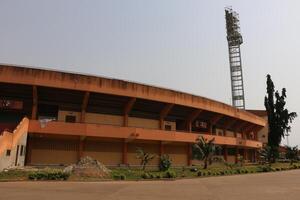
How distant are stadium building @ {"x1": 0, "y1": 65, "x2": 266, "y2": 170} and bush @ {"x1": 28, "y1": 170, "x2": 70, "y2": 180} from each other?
18.1 feet

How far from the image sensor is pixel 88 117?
37.9 m

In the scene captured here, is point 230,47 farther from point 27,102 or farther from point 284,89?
point 27,102

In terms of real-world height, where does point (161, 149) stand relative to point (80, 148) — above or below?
above

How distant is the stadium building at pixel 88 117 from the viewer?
3222 cm

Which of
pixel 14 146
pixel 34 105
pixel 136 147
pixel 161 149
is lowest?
pixel 14 146

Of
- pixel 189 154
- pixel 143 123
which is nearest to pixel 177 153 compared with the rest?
pixel 189 154

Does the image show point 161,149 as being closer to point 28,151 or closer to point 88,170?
point 28,151

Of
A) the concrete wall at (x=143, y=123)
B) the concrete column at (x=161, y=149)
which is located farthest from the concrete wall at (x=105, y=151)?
the concrete column at (x=161, y=149)

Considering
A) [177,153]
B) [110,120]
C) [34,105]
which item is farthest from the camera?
→ [177,153]

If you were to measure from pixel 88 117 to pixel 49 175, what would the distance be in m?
16.8

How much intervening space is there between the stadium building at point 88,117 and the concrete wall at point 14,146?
Answer: 0.32 ft

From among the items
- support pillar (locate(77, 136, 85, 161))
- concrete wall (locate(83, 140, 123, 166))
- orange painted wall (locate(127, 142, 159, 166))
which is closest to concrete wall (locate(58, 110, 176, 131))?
orange painted wall (locate(127, 142, 159, 166))

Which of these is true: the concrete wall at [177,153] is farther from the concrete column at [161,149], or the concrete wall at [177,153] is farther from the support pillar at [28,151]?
the support pillar at [28,151]

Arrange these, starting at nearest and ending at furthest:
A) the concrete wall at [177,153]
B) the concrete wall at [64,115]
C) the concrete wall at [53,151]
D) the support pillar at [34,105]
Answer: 1. the support pillar at [34,105]
2. the concrete wall at [53,151]
3. the concrete wall at [64,115]
4. the concrete wall at [177,153]
